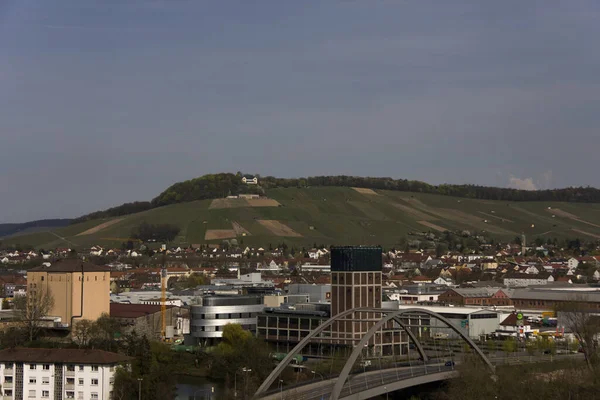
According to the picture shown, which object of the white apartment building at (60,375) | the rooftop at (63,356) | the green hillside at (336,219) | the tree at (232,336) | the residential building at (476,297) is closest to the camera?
the white apartment building at (60,375)

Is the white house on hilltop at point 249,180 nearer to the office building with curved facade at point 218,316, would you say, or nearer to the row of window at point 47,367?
the office building with curved facade at point 218,316

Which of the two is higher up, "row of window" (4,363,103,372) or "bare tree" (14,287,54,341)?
"bare tree" (14,287,54,341)

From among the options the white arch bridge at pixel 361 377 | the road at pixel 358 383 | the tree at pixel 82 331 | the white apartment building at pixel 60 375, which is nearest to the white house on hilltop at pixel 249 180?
the tree at pixel 82 331

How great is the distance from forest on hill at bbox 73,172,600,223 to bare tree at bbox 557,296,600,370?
9596 centimetres

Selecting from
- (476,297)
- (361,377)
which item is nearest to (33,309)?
(361,377)

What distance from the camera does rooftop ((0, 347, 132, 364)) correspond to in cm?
4159

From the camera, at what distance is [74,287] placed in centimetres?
5781

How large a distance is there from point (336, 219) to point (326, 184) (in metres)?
31.1

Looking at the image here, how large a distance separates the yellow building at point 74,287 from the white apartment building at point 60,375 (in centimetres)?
1461

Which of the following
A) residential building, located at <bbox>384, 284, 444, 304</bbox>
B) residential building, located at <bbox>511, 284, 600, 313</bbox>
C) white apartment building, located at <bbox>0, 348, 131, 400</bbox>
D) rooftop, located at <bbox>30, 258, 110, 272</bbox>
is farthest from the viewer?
residential building, located at <bbox>384, 284, 444, 304</bbox>

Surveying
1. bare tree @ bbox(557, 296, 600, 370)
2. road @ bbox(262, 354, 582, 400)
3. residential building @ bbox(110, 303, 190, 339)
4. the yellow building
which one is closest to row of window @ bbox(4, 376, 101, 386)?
road @ bbox(262, 354, 582, 400)

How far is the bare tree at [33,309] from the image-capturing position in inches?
2131

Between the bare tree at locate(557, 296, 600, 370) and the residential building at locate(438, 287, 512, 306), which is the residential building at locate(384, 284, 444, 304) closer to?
the residential building at locate(438, 287, 512, 306)

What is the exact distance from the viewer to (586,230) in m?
156
